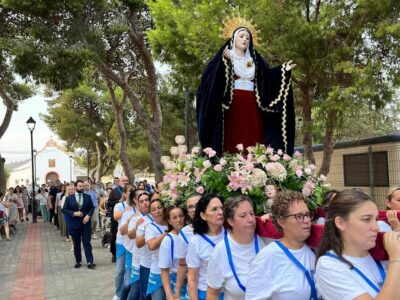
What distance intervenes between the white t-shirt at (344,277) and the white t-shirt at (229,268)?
40.2 inches

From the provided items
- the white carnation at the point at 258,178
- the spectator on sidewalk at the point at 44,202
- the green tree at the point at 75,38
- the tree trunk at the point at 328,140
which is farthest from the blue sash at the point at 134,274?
the spectator on sidewalk at the point at 44,202

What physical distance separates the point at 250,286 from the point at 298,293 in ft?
0.83

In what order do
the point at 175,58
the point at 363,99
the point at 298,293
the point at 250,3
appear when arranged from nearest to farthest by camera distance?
the point at 298,293
the point at 363,99
the point at 250,3
the point at 175,58

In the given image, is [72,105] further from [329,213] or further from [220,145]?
[329,213]

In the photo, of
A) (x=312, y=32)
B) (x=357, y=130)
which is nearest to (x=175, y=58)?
(x=312, y=32)

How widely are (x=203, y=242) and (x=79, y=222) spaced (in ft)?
26.0

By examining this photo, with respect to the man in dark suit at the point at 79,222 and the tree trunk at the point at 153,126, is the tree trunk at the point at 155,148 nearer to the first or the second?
the tree trunk at the point at 153,126

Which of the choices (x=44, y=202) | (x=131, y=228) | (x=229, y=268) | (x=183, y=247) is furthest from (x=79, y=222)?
(x=44, y=202)

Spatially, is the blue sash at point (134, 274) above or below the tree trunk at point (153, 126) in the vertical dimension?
below

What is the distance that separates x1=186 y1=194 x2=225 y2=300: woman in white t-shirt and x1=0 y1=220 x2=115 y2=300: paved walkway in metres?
4.83

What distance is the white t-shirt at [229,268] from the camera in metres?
3.32

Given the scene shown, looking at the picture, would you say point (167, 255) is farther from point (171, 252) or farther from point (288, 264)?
point (288, 264)

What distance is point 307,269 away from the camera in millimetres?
2729

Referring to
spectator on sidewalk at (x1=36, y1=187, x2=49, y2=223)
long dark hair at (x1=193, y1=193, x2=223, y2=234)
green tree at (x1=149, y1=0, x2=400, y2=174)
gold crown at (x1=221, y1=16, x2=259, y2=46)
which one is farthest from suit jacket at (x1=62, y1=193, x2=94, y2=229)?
spectator on sidewalk at (x1=36, y1=187, x2=49, y2=223)
